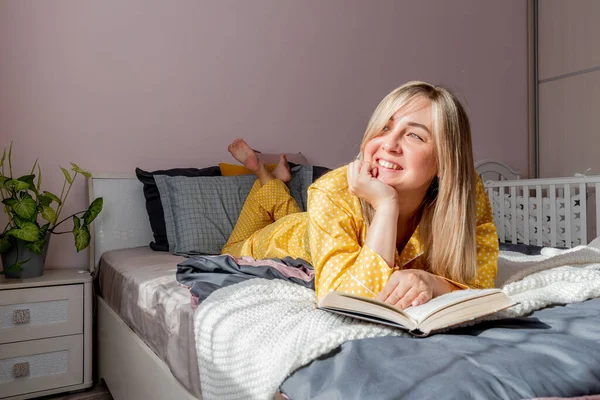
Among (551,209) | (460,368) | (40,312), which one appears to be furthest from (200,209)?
(551,209)

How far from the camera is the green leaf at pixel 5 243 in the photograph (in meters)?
1.78

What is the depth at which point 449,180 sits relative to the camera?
1058 millimetres

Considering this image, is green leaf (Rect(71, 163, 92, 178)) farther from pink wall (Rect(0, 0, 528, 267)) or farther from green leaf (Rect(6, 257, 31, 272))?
green leaf (Rect(6, 257, 31, 272))

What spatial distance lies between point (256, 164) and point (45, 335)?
103 cm

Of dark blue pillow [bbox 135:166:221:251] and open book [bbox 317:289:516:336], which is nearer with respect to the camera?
open book [bbox 317:289:516:336]

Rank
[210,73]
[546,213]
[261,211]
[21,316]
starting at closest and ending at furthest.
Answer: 1. [21,316]
2. [261,211]
3. [210,73]
4. [546,213]

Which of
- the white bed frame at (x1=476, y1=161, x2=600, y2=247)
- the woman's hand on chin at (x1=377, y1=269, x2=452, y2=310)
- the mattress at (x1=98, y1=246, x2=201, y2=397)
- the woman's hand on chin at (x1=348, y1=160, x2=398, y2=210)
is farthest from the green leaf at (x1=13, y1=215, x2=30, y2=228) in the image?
the white bed frame at (x1=476, y1=161, x2=600, y2=247)

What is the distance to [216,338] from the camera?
92cm

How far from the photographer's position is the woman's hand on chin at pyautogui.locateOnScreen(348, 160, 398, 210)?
3.37 feet

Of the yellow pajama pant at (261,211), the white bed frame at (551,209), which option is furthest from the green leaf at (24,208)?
the white bed frame at (551,209)

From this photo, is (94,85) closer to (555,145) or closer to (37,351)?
(37,351)

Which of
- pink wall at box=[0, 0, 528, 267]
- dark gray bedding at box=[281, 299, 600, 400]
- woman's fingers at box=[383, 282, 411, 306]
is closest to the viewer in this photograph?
dark gray bedding at box=[281, 299, 600, 400]

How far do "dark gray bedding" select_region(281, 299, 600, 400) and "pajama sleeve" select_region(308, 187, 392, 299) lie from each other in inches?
7.8

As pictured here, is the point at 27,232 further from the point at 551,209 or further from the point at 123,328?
the point at 551,209
